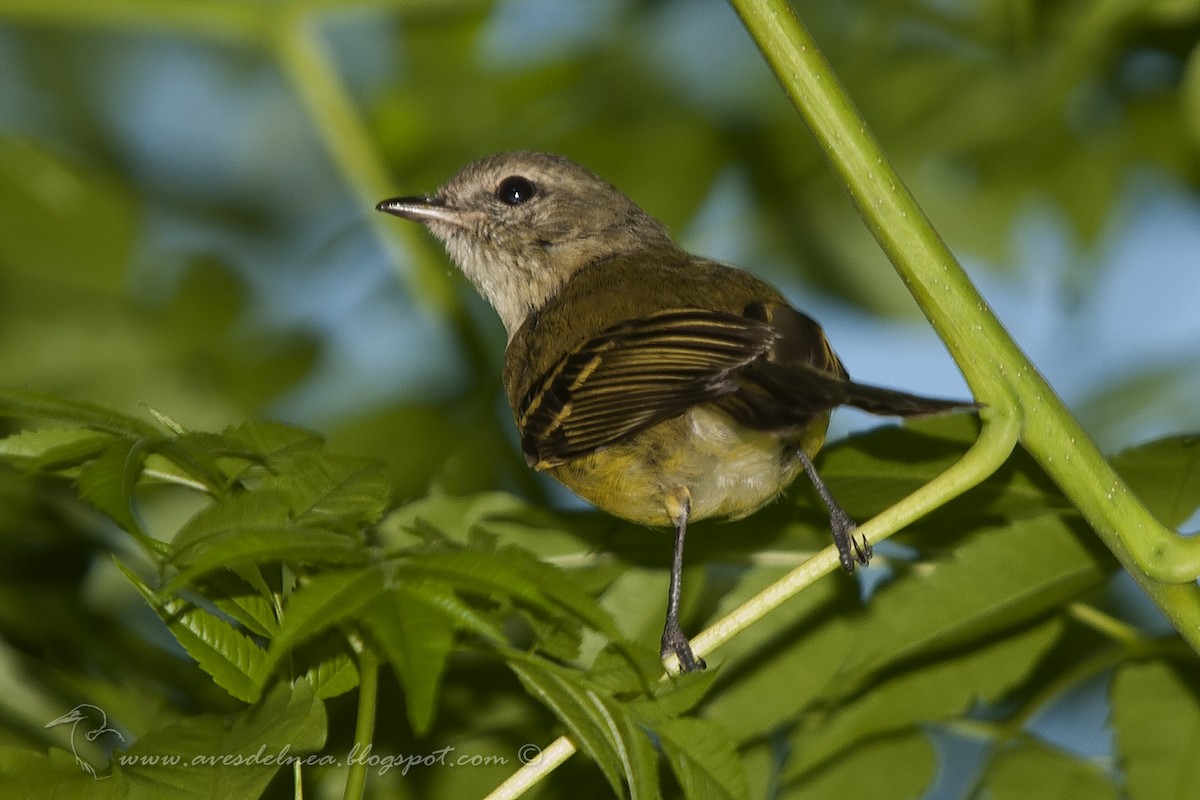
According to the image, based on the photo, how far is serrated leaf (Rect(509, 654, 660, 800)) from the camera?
5.33ft

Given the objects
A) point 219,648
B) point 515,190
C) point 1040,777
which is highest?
point 515,190

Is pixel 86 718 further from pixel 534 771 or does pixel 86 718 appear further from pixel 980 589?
pixel 980 589

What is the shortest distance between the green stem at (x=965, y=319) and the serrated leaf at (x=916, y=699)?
49 centimetres

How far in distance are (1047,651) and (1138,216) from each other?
167 centimetres

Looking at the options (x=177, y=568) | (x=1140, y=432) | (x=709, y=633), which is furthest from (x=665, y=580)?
(x=1140, y=432)

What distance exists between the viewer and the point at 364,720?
164 cm

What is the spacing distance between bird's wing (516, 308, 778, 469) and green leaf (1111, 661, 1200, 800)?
0.79 meters

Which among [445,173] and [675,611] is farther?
[445,173]

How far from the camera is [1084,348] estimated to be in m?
3.68

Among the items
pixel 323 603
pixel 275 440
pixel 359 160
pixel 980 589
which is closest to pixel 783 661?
pixel 980 589

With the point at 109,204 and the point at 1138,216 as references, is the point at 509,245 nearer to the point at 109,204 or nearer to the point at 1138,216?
the point at 109,204

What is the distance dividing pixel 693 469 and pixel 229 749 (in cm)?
105

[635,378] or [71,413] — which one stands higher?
[71,413]

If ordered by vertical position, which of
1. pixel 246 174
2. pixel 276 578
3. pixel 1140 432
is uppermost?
pixel 246 174
